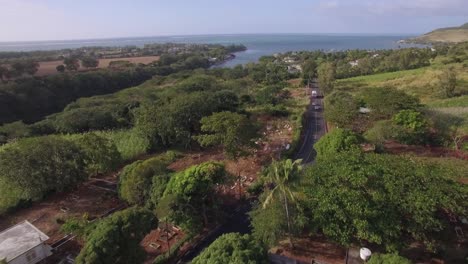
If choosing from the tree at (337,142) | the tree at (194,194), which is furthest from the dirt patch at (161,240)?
the tree at (337,142)

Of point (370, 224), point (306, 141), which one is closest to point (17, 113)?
point (306, 141)

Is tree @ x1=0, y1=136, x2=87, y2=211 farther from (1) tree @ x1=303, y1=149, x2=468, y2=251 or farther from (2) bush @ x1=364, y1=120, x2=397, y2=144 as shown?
(2) bush @ x1=364, y1=120, x2=397, y2=144

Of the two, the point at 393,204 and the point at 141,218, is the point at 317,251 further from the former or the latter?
the point at 141,218

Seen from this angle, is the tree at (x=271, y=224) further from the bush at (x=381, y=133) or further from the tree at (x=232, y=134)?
the bush at (x=381, y=133)

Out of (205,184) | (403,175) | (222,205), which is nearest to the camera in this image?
(403,175)

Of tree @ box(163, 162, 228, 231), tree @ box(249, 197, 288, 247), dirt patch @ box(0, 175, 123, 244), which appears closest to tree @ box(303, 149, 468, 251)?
tree @ box(249, 197, 288, 247)

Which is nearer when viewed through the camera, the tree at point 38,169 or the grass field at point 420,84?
the tree at point 38,169
